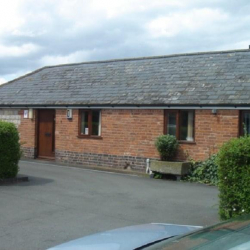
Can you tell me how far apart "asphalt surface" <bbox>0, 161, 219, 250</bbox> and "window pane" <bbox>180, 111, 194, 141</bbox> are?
1.93 meters

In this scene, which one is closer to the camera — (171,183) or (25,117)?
(171,183)

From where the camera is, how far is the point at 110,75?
1880 cm

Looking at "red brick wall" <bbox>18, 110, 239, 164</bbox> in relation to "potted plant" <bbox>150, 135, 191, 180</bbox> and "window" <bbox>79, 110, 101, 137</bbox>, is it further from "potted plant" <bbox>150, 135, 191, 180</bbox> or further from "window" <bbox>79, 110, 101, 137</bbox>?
"potted plant" <bbox>150, 135, 191, 180</bbox>

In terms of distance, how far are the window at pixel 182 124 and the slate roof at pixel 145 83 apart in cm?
49

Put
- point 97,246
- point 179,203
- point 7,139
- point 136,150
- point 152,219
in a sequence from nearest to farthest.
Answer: point 97,246 < point 152,219 < point 179,203 < point 7,139 < point 136,150

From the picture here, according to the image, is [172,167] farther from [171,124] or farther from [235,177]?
[235,177]

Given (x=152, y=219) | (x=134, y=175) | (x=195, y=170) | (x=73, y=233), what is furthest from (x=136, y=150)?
(x=73, y=233)

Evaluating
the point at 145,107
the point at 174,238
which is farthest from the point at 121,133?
the point at 174,238

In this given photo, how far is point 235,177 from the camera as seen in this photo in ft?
22.9

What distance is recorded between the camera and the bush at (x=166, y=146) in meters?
14.5

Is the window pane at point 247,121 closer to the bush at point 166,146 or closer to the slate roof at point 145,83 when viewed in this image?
the slate roof at point 145,83

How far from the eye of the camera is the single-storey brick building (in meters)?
14.2

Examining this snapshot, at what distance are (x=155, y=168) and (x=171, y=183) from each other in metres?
1.21

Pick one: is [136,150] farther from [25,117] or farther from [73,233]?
[73,233]
